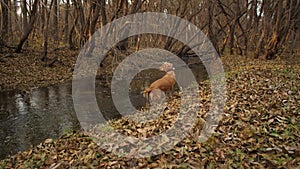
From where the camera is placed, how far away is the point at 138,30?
19.0 metres

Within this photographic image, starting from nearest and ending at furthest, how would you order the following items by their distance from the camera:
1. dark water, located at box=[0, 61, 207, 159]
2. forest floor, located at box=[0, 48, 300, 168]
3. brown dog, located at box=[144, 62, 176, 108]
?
forest floor, located at box=[0, 48, 300, 168] → dark water, located at box=[0, 61, 207, 159] → brown dog, located at box=[144, 62, 176, 108]

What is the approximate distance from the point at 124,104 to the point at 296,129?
6.36 meters

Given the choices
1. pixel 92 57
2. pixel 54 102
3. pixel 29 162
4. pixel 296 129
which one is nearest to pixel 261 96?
pixel 296 129

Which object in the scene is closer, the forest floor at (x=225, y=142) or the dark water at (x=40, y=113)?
the forest floor at (x=225, y=142)

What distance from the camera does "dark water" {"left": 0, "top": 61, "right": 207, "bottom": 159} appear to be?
650 centimetres

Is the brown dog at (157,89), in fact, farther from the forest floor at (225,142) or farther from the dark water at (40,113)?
the dark water at (40,113)

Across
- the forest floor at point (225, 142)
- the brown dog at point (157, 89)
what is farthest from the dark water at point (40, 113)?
the brown dog at point (157, 89)

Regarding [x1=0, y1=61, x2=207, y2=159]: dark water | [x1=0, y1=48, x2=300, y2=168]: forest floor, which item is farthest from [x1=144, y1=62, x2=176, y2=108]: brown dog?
[x1=0, y1=61, x2=207, y2=159]: dark water

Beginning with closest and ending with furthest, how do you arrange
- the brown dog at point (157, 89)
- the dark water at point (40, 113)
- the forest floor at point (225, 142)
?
the forest floor at point (225, 142) → the dark water at point (40, 113) → the brown dog at point (157, 89)

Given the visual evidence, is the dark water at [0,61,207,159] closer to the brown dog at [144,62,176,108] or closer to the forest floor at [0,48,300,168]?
the forest floor at [0,48,300,168]

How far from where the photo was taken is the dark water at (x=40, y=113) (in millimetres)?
6500

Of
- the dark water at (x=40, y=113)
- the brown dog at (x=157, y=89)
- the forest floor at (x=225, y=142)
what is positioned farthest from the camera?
the brown dog at (x=157, y=89)

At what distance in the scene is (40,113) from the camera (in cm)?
853

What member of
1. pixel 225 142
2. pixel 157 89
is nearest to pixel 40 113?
pixel 157 89
